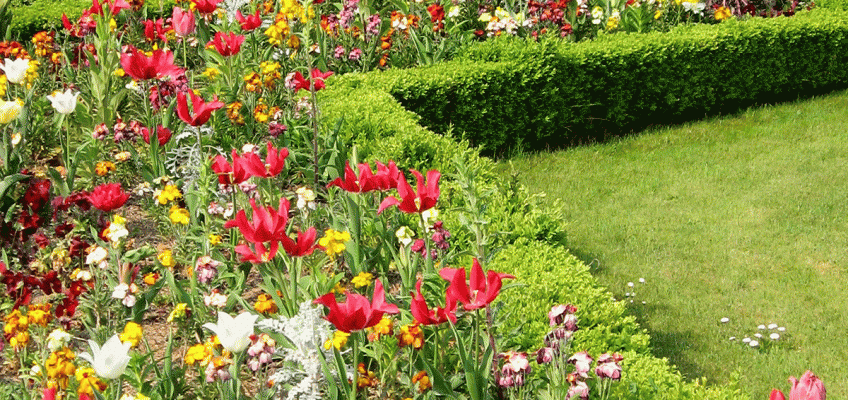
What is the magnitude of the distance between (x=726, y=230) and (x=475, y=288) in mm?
3911

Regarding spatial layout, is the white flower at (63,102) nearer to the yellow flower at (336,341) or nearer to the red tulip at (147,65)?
the red tulip at (147,65)

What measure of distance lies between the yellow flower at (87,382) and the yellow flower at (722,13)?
745cm

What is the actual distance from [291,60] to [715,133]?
362 cm

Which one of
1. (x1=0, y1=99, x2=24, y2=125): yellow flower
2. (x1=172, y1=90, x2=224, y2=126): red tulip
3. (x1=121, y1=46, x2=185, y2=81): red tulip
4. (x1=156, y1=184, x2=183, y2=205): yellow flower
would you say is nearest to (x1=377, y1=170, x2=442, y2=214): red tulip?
(x1=172, y1=90, x2=224, y2=126): red tulip

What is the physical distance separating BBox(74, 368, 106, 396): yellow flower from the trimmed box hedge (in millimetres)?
4337

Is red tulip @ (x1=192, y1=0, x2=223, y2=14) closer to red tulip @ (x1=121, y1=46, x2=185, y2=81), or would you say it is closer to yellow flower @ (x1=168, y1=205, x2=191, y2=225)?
red tulip @ (x1=121, y1=46, x2=185, y2=81)

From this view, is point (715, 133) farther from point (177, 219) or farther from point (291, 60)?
point (177, 219)

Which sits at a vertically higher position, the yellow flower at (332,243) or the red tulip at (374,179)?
the red tulip at (374,179)

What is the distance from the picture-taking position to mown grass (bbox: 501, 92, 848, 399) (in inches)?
194

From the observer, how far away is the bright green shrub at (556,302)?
12.4 ft

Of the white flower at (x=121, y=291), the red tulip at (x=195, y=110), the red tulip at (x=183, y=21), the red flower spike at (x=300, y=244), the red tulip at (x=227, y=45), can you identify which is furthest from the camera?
the red tulip at (x=183, y=21)

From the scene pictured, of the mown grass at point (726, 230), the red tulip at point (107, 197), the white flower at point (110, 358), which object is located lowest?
the mown grass at point (726, 230)

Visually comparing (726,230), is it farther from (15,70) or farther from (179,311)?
(15,70)

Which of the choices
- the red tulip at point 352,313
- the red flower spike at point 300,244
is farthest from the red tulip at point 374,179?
the red tulip at point 352,313
